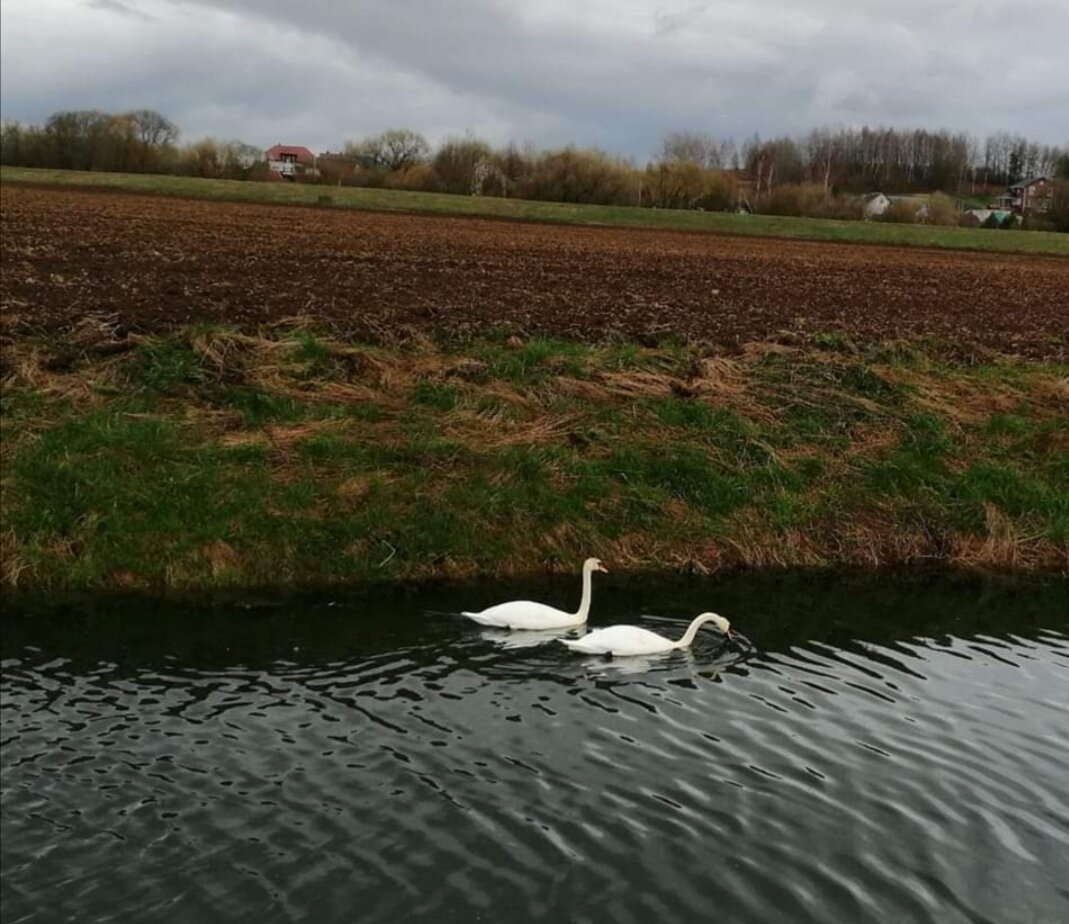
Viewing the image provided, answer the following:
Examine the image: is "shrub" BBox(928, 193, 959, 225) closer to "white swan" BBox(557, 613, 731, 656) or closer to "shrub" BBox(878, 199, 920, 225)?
"shrub" BBox(878, 199, 920, 225)

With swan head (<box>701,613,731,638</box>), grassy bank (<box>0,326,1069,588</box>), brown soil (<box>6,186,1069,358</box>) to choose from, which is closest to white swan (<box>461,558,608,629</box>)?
swan head (<box>701,613,731,638</box>)

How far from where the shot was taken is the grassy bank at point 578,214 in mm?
67250

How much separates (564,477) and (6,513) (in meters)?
6.90

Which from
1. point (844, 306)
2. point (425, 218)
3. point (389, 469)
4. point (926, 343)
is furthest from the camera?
point (425, 218)

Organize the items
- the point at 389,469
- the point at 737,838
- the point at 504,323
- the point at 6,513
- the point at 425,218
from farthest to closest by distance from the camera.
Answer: the point at 425,218 → the point at 504,323 → the point at 389,469 → the point at 6,513 → the point at 737,838

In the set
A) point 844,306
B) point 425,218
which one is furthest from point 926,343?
point 425,218

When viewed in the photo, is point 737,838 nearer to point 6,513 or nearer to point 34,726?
point 34,726

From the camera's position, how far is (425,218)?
192 feet

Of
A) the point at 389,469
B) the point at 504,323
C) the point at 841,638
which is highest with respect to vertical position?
the point at 504,323

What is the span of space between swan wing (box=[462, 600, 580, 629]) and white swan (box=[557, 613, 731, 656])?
0.28 m

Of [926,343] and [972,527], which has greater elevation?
[926,343]

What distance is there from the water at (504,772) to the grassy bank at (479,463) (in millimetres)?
1387

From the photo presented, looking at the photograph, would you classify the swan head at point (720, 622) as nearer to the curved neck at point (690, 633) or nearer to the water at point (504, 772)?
the curved neck at point (690, 633)

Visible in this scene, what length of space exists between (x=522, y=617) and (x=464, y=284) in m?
16.4
